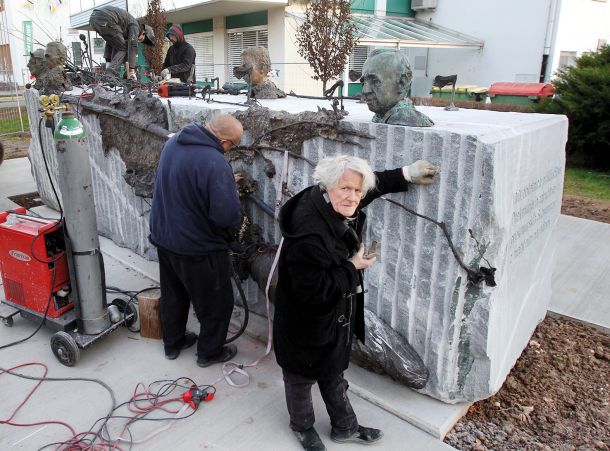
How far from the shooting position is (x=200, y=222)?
10.5ft

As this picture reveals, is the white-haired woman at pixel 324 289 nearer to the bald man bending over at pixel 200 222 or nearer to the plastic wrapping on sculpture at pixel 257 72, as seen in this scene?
the bald man bending over at pixel 200 222

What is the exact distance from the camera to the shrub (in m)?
9.73

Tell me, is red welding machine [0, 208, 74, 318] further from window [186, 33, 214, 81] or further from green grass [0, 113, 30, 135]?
window [186, 33, 214, 81]

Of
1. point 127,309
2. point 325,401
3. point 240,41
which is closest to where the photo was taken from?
point 325,401

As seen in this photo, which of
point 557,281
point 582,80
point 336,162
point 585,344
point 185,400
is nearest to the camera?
point 336,162

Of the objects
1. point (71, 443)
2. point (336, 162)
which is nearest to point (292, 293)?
point (336, 162)

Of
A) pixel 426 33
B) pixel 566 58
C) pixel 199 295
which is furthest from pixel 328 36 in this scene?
pixel 199 295

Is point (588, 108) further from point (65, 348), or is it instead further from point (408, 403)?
point (65, 348)

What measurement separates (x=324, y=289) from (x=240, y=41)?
18.2 meters

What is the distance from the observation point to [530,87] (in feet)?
46.0

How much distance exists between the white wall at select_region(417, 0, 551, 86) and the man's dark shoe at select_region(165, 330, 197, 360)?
16544 mm

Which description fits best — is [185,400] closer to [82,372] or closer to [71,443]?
[71,443]

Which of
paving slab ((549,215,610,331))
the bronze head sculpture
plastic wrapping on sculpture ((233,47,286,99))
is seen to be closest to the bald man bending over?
plastic wrapping on sculpture ((233,47,286,99))

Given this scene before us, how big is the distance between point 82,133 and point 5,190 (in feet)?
20.1
